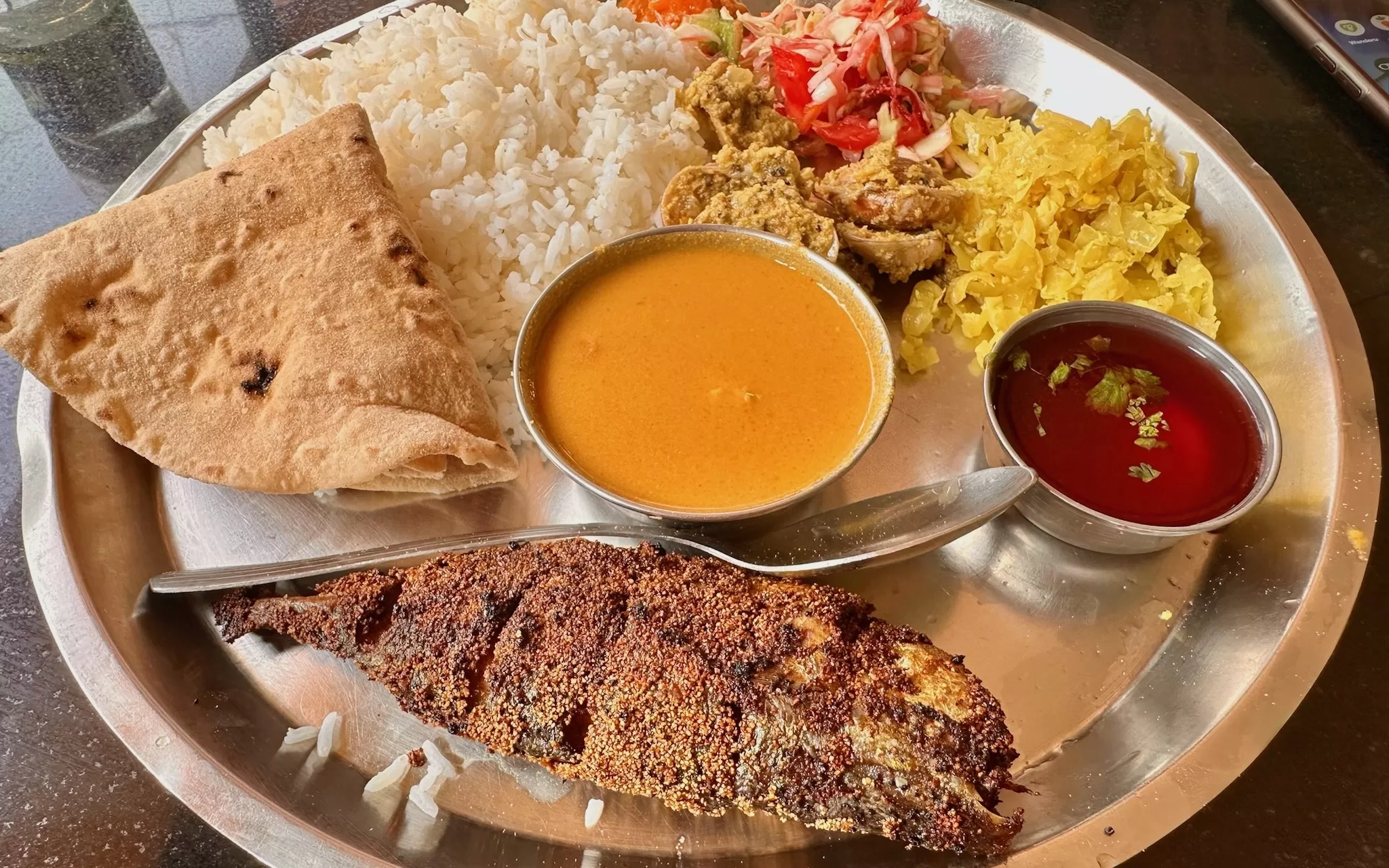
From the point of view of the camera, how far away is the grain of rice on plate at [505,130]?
2297 mm

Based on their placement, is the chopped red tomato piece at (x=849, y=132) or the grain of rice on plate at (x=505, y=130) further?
the chopped red tomato piece at (x=849, y=132)

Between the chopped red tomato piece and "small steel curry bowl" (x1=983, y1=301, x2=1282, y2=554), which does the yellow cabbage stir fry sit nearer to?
"small steel curry bowl" (x1=983, y1=301, x2=1282, y2=554)

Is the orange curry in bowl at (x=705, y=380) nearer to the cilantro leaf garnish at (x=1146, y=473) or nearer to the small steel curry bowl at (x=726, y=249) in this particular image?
the small steel curry bowl at (x=726, y=249)

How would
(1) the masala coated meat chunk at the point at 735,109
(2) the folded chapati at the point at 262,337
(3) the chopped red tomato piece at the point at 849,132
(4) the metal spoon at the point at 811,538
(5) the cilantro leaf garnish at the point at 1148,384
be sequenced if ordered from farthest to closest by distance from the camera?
(3) the chopped red tomato piece at the point at 849,132 < (1) the masala coated meat chunk at the point at 735,109 < (5) the cilantro leaf garnish at the point at 1148,384 < (2) the folded chapati at the point at 262,337 < (4) the metal spoon at the point at 811,538

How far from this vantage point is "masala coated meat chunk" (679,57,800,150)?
2.54m

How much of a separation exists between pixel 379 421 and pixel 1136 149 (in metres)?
2.17

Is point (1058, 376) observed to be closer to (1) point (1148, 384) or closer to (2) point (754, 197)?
(1) point (1148, 384)

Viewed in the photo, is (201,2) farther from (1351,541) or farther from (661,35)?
(1351,541)

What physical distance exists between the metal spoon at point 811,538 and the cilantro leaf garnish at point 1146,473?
0.93ft

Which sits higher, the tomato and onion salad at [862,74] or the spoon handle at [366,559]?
the tomato and onion salad at [862,74]

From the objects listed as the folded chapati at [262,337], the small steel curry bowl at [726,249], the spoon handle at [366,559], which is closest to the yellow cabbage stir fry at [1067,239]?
the small steel curry bowl at [726,249]

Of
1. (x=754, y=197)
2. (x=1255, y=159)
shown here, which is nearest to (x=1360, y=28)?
(x=1255, y=159)

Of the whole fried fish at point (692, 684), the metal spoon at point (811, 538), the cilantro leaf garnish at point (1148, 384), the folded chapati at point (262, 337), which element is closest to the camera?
the whole fried fish at point (692, 684)

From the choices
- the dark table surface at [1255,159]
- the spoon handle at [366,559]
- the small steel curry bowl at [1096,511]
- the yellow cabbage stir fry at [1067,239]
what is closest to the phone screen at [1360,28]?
the dark table surface at [1255,159]
